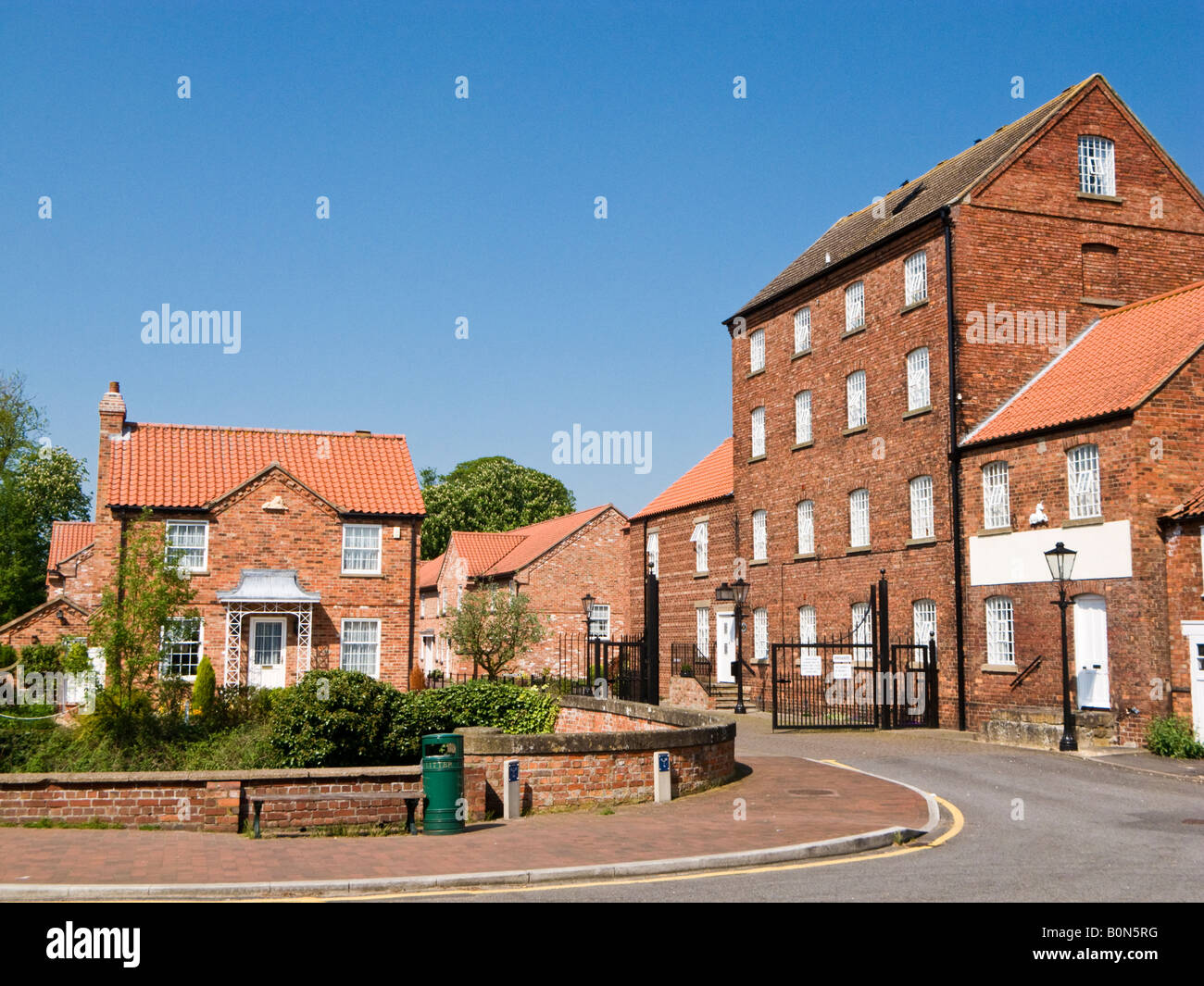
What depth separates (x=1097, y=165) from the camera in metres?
29.4

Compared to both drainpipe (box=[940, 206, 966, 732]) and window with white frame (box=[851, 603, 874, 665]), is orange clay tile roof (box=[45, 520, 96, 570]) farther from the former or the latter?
drainpipe (box=[940, 206, 966, 732])

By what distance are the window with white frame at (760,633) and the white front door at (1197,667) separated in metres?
15.5

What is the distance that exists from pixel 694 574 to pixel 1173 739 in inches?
830

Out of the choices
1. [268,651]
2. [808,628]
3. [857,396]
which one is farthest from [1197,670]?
[268,651]

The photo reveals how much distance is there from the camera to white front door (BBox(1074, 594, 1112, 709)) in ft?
75.0

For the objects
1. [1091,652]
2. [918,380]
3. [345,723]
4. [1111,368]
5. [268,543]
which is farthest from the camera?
[268,543]

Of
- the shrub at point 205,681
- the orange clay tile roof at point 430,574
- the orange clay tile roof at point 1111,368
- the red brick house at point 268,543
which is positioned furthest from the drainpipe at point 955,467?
the orange clay tile roof at point 430,574

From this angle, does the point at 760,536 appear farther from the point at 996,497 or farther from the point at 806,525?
the point at 996,497

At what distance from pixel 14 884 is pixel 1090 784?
14.9 meters

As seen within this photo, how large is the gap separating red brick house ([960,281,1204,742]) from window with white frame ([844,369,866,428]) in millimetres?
4738

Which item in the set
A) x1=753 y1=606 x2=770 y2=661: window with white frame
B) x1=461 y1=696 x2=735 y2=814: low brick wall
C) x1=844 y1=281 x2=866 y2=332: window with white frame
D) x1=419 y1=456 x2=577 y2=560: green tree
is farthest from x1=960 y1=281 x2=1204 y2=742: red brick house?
x1=419 y1=456 x2=577 y2=560: green tree

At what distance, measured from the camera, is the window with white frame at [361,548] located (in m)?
36.1

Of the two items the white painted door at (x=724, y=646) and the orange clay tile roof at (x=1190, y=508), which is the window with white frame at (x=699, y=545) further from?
the orange clay tile roof at (x=1190, y=508)
